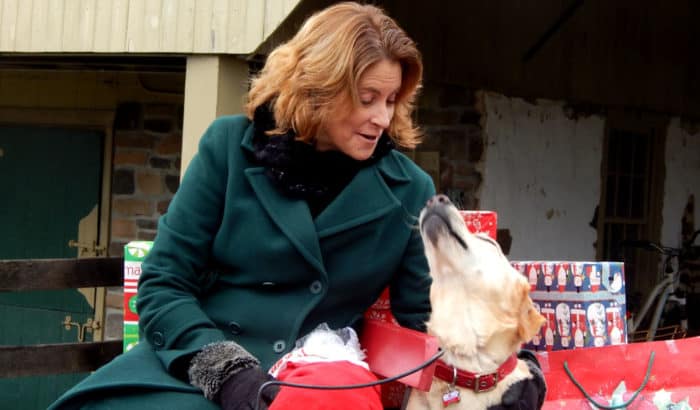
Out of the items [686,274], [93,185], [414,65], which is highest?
[414,65]

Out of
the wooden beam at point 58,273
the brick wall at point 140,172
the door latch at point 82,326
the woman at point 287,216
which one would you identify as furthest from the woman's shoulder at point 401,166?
the door latch at point 82,326

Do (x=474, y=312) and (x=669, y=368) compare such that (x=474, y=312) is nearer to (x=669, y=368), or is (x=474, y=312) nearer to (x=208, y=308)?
(x=208, y=308)

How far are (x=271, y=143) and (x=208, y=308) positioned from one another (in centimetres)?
48

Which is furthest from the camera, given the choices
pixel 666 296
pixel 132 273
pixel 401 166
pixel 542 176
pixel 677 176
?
pixel 677 176

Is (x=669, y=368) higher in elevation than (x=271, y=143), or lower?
lower

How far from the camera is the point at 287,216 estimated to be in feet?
8.14

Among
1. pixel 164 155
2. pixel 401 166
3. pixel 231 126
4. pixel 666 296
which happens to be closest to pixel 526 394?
pixel 401 166

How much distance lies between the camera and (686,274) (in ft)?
29.4

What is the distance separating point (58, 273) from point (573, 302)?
258 cm

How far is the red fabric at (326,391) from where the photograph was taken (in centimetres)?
204

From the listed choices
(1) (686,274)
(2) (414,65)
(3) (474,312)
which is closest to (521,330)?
(3) (474,312)

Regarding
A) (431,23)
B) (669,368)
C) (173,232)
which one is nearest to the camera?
(173,232)

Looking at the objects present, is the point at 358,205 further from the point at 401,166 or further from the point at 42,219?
the point at 42,219

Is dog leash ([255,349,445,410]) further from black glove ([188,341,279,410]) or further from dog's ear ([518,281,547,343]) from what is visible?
dog's ear ([518,281,547,343])
